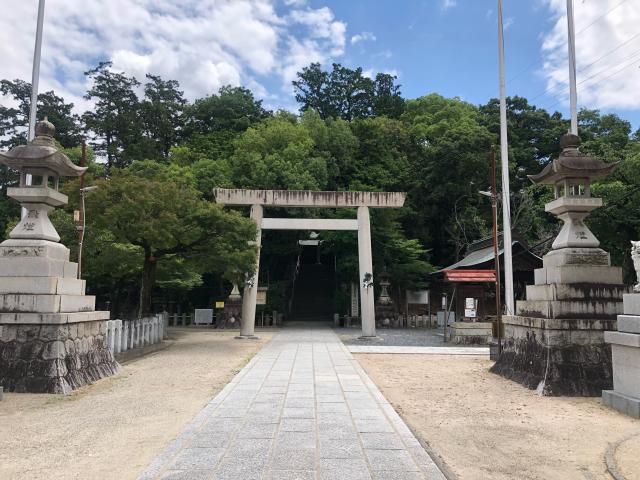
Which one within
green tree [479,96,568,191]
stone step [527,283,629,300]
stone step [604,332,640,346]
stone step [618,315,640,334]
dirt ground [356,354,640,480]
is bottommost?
dirt ground [356,354,640,480]

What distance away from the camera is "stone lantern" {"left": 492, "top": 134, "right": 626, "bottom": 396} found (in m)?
7.45

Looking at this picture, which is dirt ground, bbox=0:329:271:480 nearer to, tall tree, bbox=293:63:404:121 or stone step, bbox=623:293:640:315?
stone step, bbox=623:293:640:315

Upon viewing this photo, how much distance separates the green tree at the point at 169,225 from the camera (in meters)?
12.5

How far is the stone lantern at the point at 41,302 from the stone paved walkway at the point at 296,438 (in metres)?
2.61

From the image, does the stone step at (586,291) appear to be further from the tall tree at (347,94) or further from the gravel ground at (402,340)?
the tall tree at (347,94)

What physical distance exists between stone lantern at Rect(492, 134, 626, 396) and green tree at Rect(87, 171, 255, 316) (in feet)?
27.4

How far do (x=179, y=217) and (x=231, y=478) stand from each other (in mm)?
11028

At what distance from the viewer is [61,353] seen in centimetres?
724

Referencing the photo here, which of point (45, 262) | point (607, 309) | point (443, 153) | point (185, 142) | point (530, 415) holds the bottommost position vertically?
point (530, 415)

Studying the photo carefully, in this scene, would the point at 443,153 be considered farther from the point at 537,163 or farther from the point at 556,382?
the point at 556,382

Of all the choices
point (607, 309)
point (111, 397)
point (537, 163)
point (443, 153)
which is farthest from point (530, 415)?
point (537, 163)

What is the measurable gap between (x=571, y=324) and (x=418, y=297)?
16.8 m

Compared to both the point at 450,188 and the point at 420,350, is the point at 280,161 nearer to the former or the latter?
the point at 450,188

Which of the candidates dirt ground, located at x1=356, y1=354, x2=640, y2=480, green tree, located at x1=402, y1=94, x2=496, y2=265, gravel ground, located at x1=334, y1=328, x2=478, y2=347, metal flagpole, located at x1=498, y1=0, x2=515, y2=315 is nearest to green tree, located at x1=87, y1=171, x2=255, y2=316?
gravel ground, located at x1=334, y1=328, x2=478, y2=347
